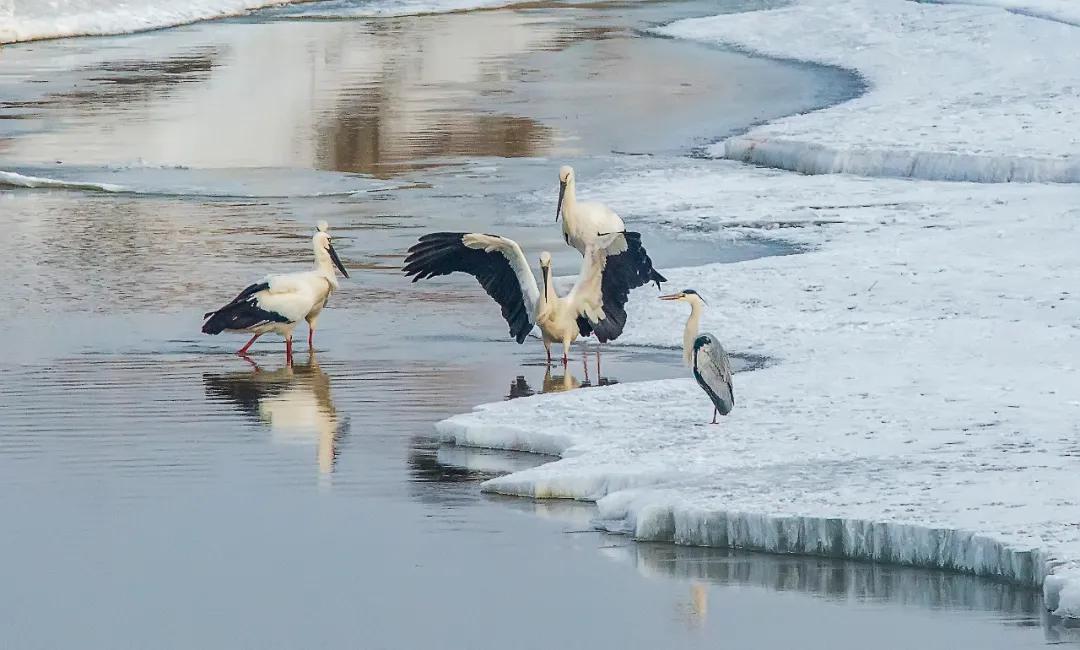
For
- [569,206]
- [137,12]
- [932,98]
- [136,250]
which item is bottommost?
[137,12]

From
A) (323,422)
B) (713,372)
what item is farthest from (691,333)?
(323,422)

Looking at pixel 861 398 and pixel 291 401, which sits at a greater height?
pixel 861 398

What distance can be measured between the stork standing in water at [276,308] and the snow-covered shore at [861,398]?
1.87m

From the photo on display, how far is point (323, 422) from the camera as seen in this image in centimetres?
991

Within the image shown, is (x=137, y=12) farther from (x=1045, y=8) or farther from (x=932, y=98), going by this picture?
(x=932, y=98)

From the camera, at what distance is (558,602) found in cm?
728

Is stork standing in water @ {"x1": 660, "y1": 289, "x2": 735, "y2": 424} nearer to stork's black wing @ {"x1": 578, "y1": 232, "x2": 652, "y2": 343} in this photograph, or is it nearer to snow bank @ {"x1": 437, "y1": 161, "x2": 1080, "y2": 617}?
snow bank @ {"x1": 437, "y1": 161, "x2": 1080, "y2": 617}

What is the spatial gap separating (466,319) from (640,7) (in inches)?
1091

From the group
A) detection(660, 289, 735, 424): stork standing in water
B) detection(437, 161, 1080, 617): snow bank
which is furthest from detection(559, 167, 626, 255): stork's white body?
detection(660, 289, 735, 424): stork standing in water

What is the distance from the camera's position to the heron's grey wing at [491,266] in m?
11.1

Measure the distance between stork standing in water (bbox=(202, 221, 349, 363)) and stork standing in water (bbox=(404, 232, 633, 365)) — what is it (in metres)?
0.67

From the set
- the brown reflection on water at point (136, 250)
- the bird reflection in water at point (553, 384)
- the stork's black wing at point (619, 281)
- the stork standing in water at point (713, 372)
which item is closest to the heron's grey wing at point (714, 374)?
the stork standing in water at point (713, 372)

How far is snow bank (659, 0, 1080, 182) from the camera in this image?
709 inches

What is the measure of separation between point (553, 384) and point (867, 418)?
84.3 inches
